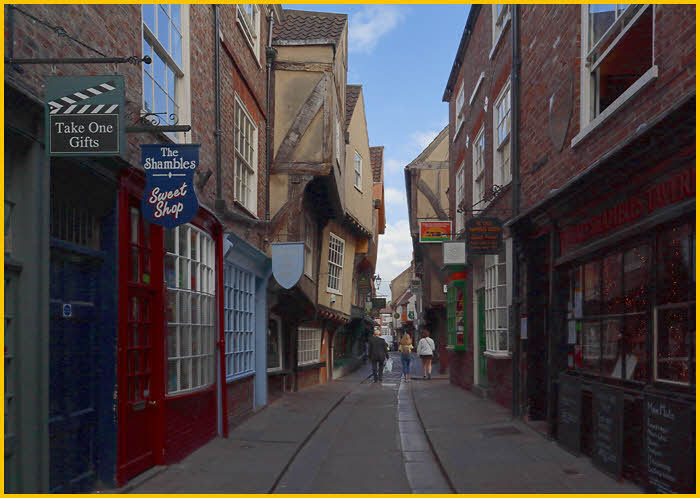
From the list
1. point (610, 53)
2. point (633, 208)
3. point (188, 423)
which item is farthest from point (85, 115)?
point (610, 53)

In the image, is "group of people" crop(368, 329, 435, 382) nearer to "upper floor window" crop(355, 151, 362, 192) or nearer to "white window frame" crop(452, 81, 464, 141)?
"upper floor window" crop(355, 151, 362, 192)

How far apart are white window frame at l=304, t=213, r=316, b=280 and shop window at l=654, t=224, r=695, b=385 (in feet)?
36.1

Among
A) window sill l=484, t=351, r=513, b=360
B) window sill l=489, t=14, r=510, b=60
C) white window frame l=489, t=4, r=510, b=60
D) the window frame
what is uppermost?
white window frame l=489, t=4, r=510, b=60

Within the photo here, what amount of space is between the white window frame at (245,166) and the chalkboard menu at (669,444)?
A: 7534 mm

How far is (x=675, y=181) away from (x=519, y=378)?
6.10 metres

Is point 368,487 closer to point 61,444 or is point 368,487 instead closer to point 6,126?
point 61,444

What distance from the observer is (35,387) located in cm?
519

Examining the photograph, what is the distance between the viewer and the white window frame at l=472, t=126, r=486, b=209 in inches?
591

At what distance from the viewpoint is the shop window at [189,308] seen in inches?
328

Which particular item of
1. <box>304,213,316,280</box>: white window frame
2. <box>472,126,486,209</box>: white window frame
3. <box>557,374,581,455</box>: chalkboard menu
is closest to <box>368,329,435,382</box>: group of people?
<box>304,213,316,280</box>: white window frame

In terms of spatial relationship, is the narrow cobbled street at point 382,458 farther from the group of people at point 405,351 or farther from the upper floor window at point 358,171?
the upper floor window at point 358,171

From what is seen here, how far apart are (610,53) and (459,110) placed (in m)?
11.1

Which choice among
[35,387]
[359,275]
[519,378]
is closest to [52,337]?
[35,387]

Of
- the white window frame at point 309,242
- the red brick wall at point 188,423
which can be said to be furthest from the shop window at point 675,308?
the white window frame at point 309,242
